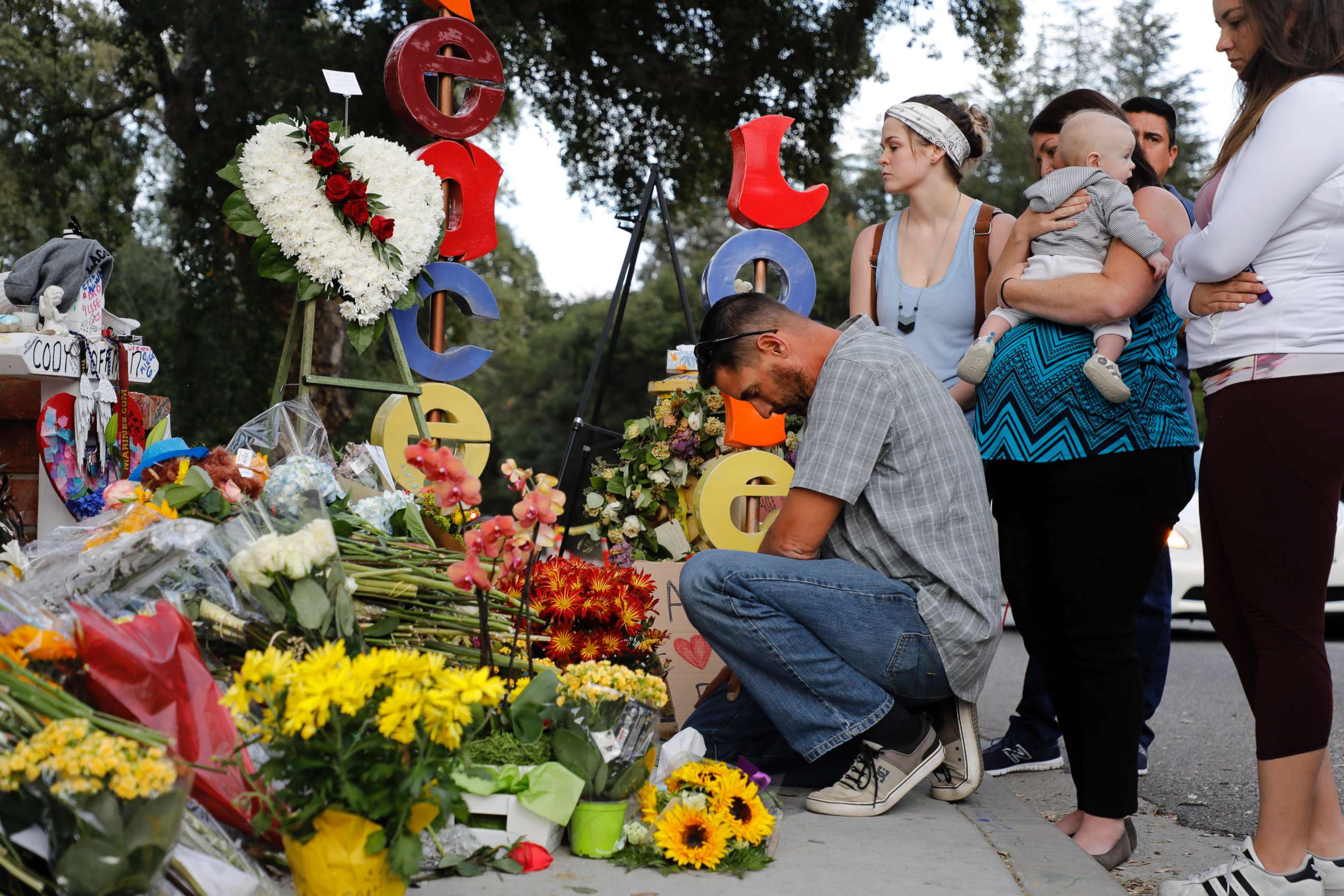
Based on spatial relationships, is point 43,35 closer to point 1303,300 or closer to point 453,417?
point 453,417

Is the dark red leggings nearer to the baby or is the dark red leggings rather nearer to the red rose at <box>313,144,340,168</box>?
the baby

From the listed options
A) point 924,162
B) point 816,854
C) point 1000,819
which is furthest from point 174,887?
point 924,162

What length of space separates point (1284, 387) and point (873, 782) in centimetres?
133

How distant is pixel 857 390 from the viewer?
2775 millimetres

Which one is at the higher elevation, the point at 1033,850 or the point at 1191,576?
the point at 1033,850

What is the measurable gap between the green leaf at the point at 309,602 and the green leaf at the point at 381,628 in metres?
0.32

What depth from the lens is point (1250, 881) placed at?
7.50ft

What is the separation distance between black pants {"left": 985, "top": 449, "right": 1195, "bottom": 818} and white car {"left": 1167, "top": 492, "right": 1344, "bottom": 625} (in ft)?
16.5

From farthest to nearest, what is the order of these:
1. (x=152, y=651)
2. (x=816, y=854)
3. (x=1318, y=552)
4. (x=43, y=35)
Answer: (x=43, y=35) → (x=816, y=854) → (x=1318, y=552) → (x=152, y=651)

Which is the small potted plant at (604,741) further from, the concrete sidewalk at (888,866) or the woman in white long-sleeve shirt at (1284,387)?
the woman in white long-sleeve shirt at (1284,387)

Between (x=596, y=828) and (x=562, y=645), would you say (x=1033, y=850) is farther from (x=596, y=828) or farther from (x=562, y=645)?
(x=562, y=645)

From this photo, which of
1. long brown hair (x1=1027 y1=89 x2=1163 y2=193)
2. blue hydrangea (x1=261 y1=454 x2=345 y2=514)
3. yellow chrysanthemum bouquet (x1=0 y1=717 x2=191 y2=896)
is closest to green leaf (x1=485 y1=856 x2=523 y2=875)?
yellow chrysanthemum bouquet (x1=0 y1=717 x2=191 y2=896)

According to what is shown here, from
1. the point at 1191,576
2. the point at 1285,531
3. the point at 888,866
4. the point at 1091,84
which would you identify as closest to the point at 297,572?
the point at 888,866

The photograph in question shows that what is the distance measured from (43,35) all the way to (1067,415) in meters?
12.8
